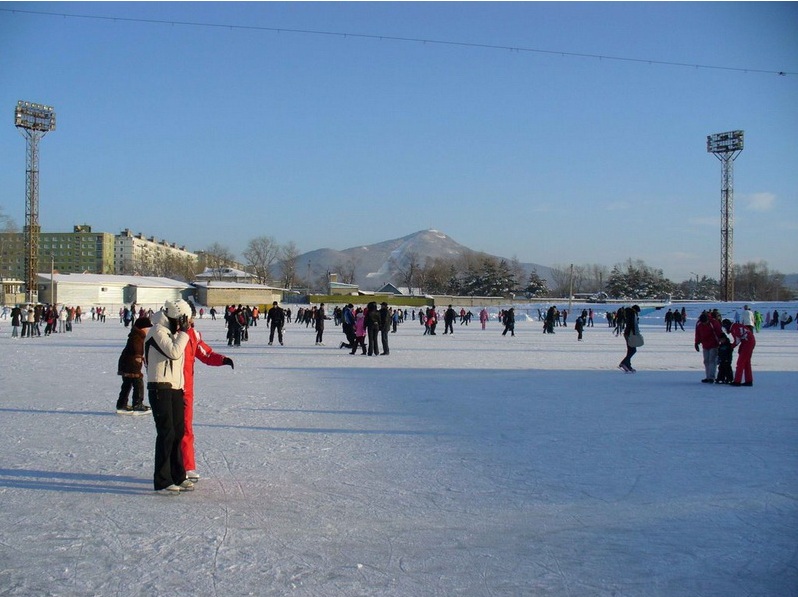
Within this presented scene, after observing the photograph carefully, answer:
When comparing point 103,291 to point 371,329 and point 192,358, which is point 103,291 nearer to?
point 371,329

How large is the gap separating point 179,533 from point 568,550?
85.8 inches

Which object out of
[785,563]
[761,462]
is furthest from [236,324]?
[785,563]

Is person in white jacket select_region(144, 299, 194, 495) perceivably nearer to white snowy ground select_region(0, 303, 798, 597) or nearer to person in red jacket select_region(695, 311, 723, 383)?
white snowy ground select_region(0, 303, 798, 597)

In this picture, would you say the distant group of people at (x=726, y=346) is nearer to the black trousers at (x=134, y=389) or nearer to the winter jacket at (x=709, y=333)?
the winter jacket at (x=709, y=333)

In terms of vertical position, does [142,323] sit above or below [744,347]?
above

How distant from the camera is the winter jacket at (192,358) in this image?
4.77m

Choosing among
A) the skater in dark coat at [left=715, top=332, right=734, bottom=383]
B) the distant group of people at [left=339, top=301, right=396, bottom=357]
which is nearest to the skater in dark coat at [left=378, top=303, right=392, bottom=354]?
the distant group of people at [left=339, top=301, right=396, bottom=357]

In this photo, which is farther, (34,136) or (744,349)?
(34,136)

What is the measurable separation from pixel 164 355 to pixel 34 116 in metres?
63.3

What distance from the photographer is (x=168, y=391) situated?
4602 mm

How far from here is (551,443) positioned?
6297mm

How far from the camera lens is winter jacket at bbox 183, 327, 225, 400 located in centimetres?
477

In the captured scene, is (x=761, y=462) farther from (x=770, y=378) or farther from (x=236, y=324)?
(x=236, y=324)

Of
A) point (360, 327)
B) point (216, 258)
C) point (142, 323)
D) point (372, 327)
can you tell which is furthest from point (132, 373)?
point (216, 258)
